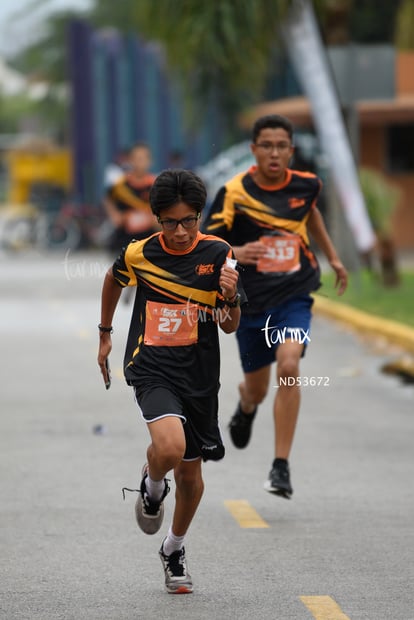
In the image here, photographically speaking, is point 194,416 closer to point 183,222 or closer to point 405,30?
point 183,222

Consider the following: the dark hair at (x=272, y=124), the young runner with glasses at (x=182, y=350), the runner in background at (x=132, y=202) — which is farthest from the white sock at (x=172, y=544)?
the runner in background at (x=132, y=202)

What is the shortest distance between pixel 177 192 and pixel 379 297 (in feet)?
45.5

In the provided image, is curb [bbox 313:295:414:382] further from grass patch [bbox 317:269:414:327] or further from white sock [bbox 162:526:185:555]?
white sock [bbox 162:526:185:555]

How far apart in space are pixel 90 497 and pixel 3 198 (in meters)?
90.5

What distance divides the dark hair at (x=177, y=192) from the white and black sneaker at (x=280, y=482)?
2.13 meters

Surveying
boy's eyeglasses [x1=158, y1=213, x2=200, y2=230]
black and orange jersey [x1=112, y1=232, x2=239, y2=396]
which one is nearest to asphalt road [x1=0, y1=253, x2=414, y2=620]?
black and orange jersey [x1=112, y1=232, x2=239, y2=396]

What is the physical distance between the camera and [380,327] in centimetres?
1616

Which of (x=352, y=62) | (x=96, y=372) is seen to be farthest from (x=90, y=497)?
(x=352, y=62)

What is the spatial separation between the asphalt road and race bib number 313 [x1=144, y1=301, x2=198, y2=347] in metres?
0.97

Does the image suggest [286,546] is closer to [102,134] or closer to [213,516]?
[213,516]

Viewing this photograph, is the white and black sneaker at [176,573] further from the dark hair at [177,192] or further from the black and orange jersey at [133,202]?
the black and orange jersey at [133,202]

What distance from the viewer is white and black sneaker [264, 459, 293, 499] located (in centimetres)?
779

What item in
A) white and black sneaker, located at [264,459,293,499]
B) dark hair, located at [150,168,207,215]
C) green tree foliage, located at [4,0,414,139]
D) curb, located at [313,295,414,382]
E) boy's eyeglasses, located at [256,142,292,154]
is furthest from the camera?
green tree foliage, located at [4,0,414,139]

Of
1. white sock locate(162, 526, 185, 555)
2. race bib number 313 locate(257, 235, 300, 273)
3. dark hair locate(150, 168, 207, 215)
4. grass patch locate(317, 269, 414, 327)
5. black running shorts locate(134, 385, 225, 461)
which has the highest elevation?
dark hair locate(150, 168, 207, 215)
